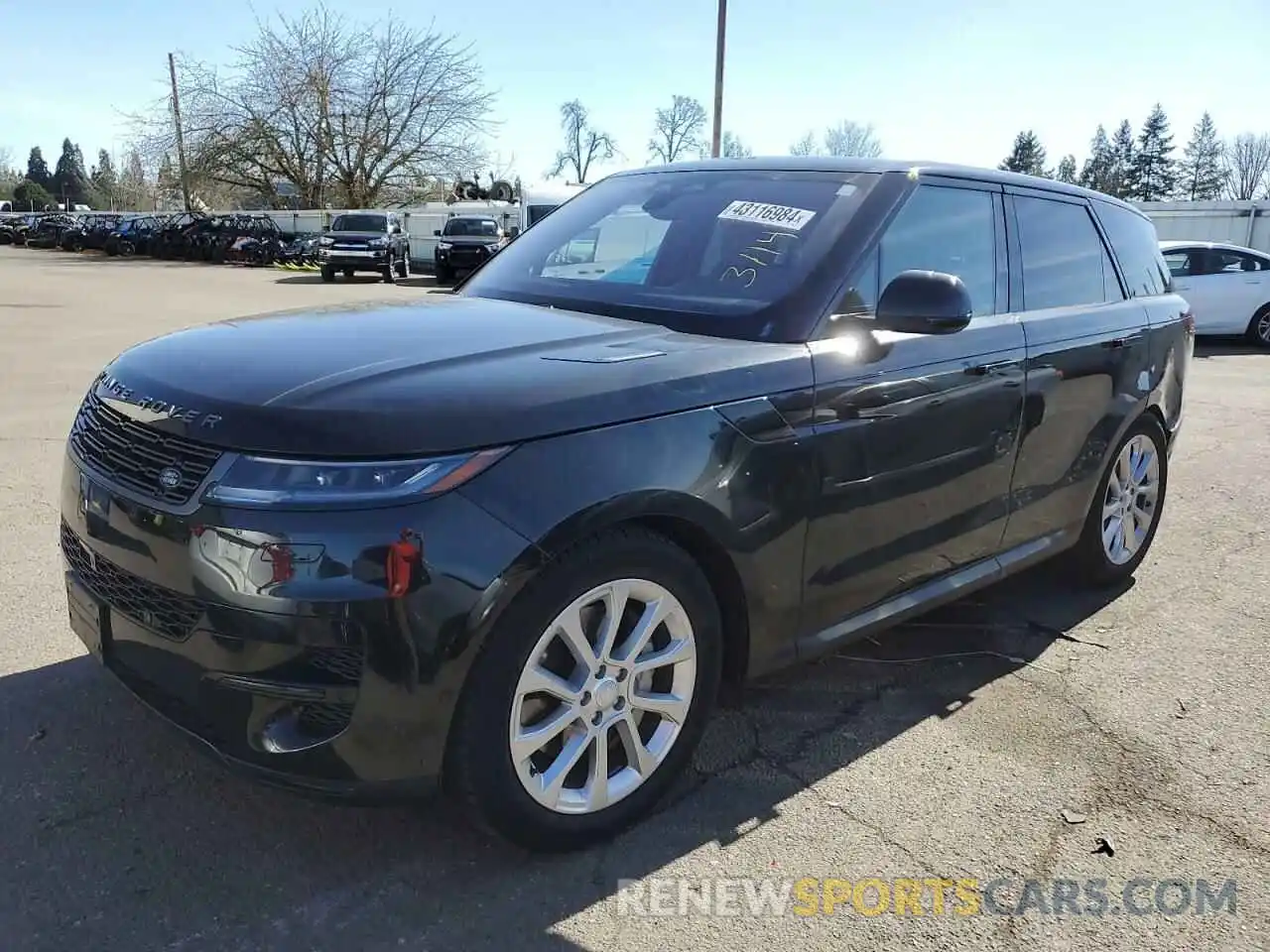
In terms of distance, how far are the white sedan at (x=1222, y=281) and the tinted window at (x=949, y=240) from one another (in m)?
12.9

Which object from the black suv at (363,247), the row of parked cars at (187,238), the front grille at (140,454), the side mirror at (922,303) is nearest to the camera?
the front grille at (140,454)

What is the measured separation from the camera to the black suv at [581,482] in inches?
86.0

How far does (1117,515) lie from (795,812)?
265cm

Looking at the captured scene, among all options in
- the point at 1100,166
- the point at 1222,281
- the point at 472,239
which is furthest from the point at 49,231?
the point at 1100,166

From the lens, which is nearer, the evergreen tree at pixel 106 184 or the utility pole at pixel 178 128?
the utility pole at pixel 178 128

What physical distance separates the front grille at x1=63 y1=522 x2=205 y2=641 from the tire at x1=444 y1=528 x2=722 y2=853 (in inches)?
25.8

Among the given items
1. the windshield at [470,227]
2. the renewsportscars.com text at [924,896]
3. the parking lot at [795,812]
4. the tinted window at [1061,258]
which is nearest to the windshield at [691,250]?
the tinted window at [1061,258]

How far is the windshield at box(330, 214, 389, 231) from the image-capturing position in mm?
27812

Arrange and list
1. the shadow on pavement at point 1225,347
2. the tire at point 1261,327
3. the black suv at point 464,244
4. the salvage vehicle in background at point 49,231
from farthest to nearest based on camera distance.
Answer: the salvage vehicle in background at point 49,231
the black suv at point 464,244
the tire at point 1261,327
the shadow on pavement at point 1225,347

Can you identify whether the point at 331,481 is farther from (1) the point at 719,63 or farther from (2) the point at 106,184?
(2) the point at 106,184

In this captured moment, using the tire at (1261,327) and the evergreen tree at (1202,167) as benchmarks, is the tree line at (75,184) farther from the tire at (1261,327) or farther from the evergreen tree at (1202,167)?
the evergreen tree at (1202,167)

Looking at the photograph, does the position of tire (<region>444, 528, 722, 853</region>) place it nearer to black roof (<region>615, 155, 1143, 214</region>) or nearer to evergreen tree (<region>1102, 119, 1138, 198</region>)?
black roof (<region>615, 155, 1143, 214</region>)

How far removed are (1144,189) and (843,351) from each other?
8864cm

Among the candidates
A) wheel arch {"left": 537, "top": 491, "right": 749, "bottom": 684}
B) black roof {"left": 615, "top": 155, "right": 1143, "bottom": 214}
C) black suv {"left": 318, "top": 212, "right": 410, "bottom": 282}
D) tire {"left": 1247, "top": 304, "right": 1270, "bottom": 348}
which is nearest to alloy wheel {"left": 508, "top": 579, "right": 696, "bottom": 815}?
wheel arch {"left": 537, "top": 491, "right": 749, "bottom": 684}
